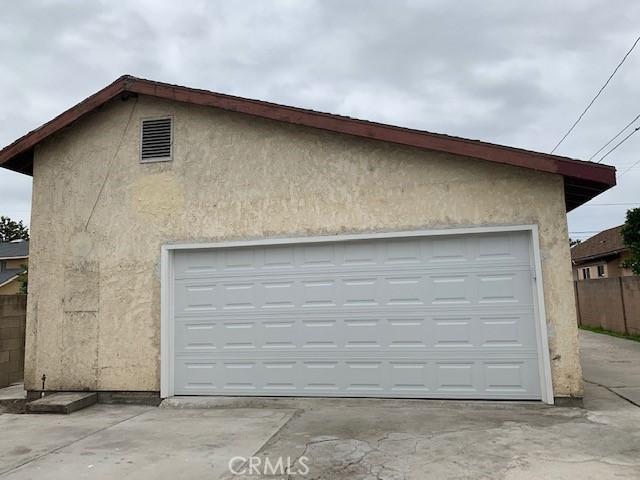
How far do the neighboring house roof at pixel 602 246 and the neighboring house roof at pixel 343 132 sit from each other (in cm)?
1731

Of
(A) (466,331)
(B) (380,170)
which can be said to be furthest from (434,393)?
(B) (380,170)

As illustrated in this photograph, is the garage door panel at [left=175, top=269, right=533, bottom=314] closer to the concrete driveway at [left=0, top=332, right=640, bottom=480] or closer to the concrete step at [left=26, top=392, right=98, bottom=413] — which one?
the concrete driveway at [left=0, top=332, right=640, bottom=480]

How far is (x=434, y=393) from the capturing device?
718 centimetres

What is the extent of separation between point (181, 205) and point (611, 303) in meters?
16.8

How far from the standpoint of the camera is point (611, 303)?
18547 mm

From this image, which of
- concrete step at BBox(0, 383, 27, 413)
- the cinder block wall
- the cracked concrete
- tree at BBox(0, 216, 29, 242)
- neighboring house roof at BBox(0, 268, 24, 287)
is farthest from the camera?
tree at BBox(0, 216, 29, 242)

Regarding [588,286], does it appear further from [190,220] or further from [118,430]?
[118,430]

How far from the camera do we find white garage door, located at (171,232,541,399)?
708 centimetres

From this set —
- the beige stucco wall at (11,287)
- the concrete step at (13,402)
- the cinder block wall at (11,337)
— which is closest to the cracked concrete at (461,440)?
the concrete step at (13,402)

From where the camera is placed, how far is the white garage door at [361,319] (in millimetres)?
7082

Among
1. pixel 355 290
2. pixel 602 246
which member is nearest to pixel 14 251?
pixel 355 290

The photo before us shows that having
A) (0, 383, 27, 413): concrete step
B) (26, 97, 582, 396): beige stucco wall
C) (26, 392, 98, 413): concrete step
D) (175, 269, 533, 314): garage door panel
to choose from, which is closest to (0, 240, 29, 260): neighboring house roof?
(0, 383, 27, 413): concrete step

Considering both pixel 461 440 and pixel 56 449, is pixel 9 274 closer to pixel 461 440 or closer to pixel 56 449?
pixel 56 449

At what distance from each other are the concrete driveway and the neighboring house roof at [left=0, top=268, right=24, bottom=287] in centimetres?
2586
